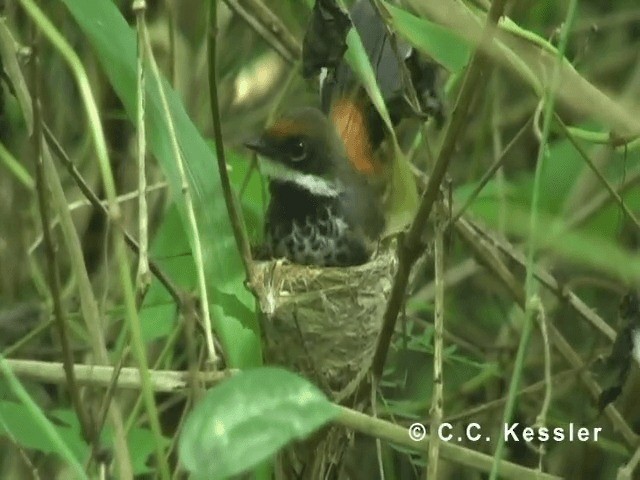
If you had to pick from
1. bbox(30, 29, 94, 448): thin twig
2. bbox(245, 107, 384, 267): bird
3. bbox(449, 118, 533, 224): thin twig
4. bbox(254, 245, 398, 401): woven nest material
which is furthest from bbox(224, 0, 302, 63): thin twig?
bbox(30, 29, 94, 448): thin twig

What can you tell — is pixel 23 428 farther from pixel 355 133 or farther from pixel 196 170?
pixel 355 133

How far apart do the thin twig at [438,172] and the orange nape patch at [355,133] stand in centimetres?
61

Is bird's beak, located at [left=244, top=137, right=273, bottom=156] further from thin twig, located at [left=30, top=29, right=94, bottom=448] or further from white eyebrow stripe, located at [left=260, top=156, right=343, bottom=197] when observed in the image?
thin twig, located at [left=30, top=29, right=94, bottom=448]

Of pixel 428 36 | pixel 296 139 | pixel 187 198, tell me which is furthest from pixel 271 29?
pixel 187 198

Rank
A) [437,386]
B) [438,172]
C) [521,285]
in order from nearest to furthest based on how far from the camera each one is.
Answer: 1. [438,172]
2. [437,386]
3. [521,285]

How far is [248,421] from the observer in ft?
1.67

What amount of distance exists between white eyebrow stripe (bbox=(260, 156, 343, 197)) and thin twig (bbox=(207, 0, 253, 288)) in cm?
53

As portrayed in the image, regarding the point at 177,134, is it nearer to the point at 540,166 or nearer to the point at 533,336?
the point at 540,166

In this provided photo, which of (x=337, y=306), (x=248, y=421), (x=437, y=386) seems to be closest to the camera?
(x=248, y=421)

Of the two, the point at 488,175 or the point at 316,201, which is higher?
the point at 488,175

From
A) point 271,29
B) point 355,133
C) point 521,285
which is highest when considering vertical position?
point 271,29

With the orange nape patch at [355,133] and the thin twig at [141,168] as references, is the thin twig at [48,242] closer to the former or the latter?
the thin twig at [141,168]

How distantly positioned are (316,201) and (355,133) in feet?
0.34

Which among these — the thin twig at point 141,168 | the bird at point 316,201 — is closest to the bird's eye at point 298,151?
the bird at point 316,201
